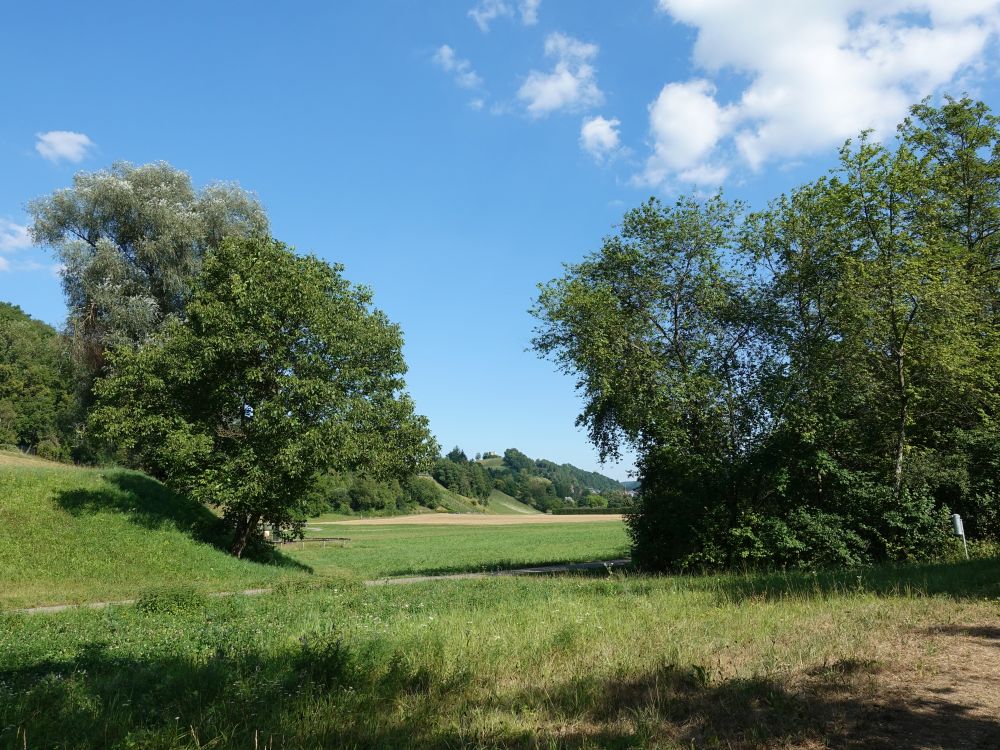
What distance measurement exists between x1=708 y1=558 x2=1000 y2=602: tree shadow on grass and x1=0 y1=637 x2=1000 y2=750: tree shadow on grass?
5.49 metres

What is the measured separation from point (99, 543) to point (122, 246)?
660 inches

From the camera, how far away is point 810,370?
62.1 feet

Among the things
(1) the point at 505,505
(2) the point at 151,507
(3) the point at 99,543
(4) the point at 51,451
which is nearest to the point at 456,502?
(1) the point at 505,505

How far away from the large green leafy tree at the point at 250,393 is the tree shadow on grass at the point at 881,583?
13742 mm

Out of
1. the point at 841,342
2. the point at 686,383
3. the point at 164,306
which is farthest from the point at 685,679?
the point at 164,306

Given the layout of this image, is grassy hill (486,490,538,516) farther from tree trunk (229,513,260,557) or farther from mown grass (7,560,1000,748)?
mown grass (7,560,1000,748)

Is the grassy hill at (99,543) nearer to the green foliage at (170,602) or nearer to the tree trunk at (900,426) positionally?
the green foliage at (170,602)

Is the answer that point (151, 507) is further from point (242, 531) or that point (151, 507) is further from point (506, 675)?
point (506, 675)

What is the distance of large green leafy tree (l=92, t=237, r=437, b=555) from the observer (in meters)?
21.5

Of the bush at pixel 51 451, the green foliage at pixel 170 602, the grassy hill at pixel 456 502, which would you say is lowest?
the green foliage at pixel 170 602

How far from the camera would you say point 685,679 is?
629 centimetres

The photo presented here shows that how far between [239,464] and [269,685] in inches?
663

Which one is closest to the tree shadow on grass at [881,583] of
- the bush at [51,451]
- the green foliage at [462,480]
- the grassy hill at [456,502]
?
the bush at [51,451]

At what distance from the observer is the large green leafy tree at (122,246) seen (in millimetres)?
28859
